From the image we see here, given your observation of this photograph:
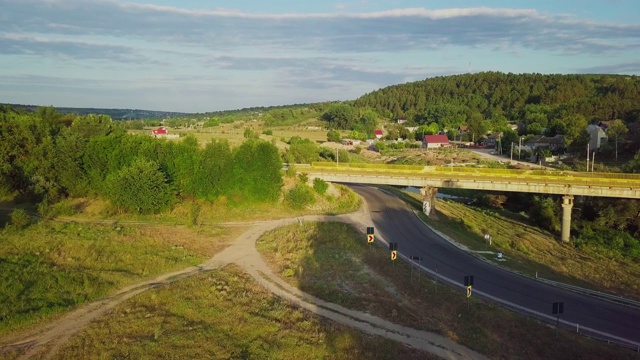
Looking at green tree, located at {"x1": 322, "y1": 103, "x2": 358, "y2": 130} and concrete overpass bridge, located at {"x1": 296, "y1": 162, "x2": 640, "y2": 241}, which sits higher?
green tree, located at {"x1": 322, "y1": 103, "x2": 358, "y2": 130}

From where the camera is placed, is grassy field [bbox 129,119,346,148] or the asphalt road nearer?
the asphalt road

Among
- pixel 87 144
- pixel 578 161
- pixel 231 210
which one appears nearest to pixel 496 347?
pixel 231 210

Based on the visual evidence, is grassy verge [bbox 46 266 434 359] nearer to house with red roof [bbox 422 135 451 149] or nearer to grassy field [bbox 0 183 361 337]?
grassy field [bbox 0 183 361 337]

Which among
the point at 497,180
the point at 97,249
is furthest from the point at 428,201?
the point at 97,249

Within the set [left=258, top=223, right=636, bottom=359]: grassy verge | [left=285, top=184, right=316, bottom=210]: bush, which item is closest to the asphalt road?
[left=258, top=223, right=636, bottom=359]: grassy verge

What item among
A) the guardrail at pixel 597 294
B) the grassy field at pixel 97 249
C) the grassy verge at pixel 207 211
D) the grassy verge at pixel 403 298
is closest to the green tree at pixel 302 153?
the grassy verge at pixel 207 211

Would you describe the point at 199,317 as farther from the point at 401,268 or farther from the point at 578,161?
the point at 578,161
